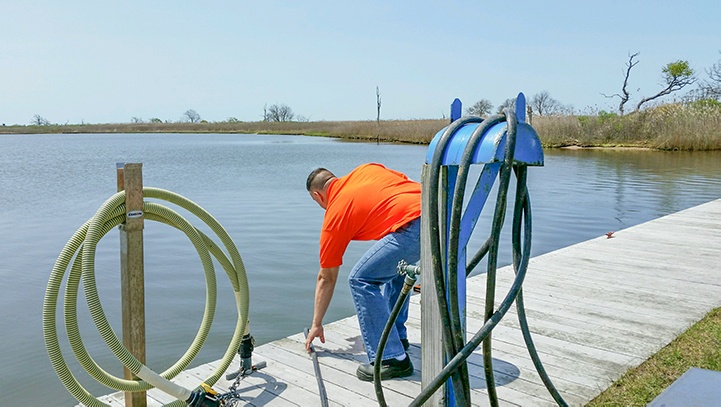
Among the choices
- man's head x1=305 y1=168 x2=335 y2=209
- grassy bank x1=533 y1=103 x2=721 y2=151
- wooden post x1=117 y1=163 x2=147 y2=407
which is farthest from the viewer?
grassy bank x1=533 y1=103 x2=721 y2=151

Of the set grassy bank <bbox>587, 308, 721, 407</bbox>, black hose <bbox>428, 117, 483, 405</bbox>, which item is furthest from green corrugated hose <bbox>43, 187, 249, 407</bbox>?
grassy bank <bbox>587, 308, 721, 407</bbox>

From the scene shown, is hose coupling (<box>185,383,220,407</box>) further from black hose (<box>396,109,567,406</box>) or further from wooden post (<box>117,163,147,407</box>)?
black hose (<box>396,109,567,406</box>)

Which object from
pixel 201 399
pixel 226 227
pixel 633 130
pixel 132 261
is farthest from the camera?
pixel 633 130

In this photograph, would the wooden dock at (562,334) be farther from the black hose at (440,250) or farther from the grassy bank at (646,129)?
the grassy bank at (646,129)

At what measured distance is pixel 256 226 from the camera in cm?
1068

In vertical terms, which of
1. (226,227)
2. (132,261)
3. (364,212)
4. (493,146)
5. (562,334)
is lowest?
(226,227)

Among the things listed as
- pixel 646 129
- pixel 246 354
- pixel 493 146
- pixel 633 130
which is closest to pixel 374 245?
pixel 246 354

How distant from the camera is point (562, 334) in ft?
13.5

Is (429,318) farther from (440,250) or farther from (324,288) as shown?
(324,288)

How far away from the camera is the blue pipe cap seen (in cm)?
196

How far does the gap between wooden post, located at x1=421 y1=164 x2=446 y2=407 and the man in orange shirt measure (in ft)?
3.14

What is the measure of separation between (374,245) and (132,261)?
4.01ft

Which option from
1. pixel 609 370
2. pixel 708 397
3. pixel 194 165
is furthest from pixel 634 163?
pixel 708 397

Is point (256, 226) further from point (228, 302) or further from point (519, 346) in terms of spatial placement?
point (519, 346)
